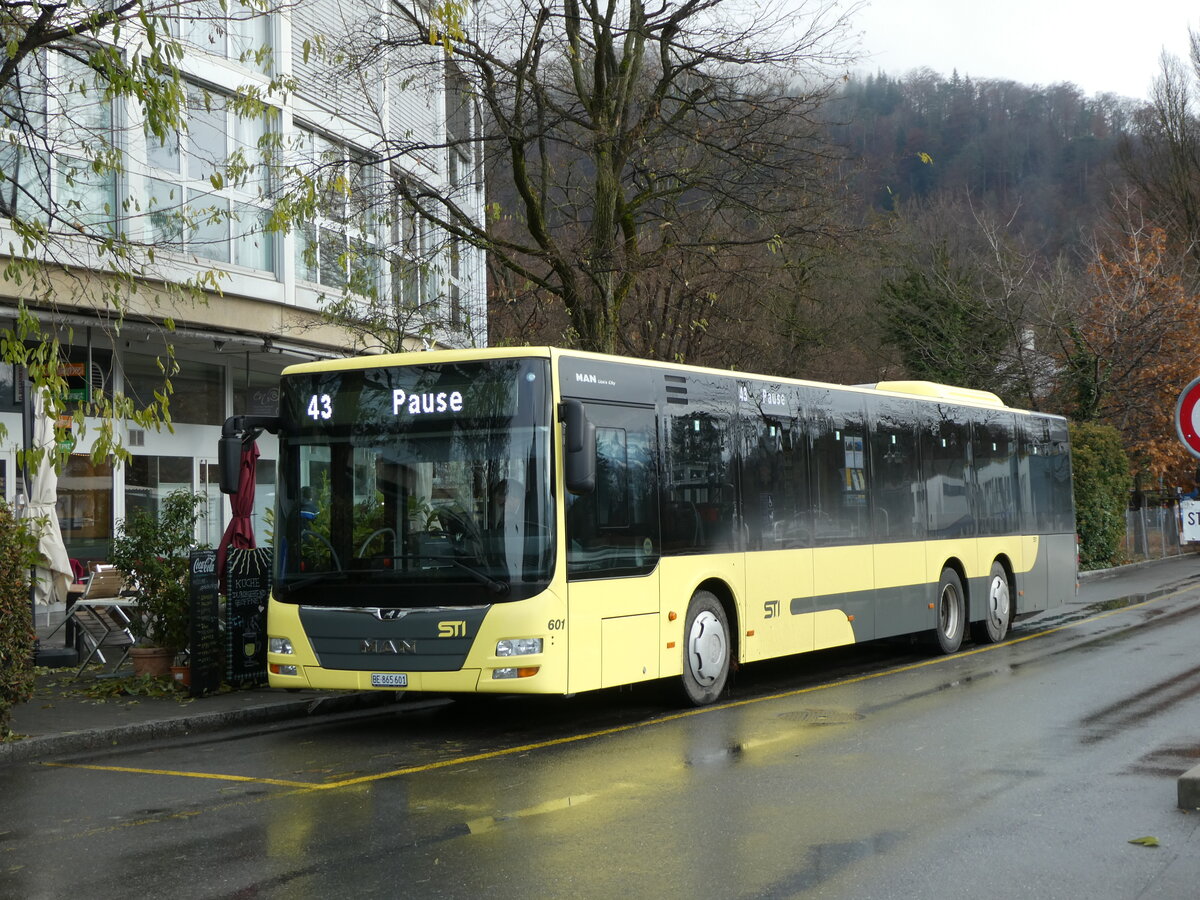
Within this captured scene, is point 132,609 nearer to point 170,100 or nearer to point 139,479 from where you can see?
point 170,100

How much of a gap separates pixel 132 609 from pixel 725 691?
5754mm

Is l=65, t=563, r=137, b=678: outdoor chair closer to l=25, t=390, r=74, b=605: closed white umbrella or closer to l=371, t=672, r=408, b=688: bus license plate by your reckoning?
l=25, t=390, r=74, b=605: closed white umbrella

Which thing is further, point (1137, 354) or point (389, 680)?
point (1137, 354)

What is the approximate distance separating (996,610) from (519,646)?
9.67 metres

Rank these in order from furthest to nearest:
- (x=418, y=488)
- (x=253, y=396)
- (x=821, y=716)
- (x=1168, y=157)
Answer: (x=1168, y=157) < (x=253, y=396) < (x=821, y=716) < (x=418, y=488)

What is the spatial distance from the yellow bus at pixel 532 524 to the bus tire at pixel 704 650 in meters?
0.02

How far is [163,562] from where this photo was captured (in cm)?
1295

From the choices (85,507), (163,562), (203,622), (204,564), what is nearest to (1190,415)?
(204,564)

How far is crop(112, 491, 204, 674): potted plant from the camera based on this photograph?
42.5 feet

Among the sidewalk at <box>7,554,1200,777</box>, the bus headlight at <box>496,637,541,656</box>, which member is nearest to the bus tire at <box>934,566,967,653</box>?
the sidewalk at <box>7,554,1200,777</box>

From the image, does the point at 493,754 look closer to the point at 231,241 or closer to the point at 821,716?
the point at 821,716

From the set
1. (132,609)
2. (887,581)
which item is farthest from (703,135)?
(132,609)

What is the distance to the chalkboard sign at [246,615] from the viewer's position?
12.9 m

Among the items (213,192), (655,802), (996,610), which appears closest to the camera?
(655,802)
